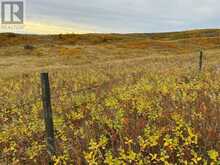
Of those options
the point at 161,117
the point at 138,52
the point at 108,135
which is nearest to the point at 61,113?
the point at 108,135

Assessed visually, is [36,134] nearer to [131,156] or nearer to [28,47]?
[131,156]

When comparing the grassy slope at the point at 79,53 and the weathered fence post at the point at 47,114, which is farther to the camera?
the grassy slope at the point at 79,53

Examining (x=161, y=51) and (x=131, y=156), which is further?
(x=161, y=51)

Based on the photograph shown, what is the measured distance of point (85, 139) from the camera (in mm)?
6602

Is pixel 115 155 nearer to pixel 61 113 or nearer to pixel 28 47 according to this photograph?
pixel 61 113

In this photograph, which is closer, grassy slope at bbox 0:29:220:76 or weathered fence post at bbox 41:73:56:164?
weathered fence post at bbox 41:73:56:164

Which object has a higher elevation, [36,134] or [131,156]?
[131,156]

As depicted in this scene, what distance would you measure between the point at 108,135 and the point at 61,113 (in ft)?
8.35

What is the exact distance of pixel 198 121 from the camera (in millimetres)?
6383

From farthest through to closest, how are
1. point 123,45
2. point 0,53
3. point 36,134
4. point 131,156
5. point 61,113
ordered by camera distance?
1. point 123,45
2. point 0,53
3. point 61,113
4. point 36,134
5. point 131,156

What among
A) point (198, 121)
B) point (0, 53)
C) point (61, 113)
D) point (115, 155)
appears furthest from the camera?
point (0, 53)

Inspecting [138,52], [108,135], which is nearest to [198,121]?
[108,135]

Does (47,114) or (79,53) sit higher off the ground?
(47,114)

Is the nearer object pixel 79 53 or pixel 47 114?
pixel 47 114
